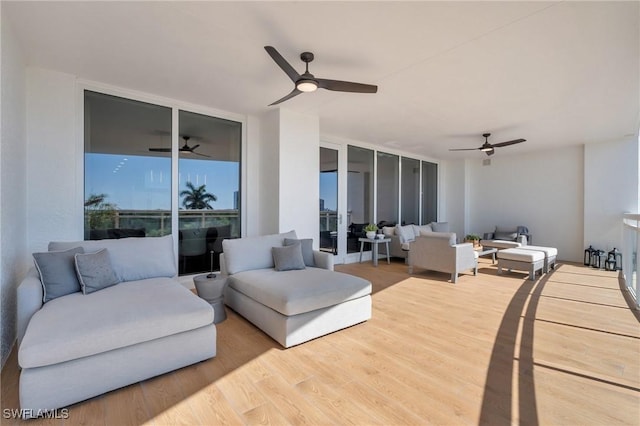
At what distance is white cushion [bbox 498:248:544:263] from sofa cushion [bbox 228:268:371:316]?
363 centimetres

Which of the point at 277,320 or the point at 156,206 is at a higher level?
the point at 156,206

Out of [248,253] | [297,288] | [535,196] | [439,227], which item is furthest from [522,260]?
[248,253]

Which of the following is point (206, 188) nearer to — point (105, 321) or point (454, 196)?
point (105, 321)

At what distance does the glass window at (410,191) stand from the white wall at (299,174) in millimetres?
3758

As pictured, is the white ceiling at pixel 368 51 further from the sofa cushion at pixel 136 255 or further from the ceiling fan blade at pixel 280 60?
the sofa cushion at pixel 136 255

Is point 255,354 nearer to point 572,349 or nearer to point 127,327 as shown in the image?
point 127,327

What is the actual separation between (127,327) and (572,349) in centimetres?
358

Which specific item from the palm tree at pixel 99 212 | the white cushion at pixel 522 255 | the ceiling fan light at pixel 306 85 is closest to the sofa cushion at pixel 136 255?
the palm tree at pixel 99 212

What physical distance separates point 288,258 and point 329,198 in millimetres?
2982

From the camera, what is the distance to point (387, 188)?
7629 millimetres

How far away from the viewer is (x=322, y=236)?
627cm

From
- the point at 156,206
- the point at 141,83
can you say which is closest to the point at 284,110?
the point at 141,83

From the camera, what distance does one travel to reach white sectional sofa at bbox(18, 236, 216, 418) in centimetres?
174

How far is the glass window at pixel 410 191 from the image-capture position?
815 centimetres
